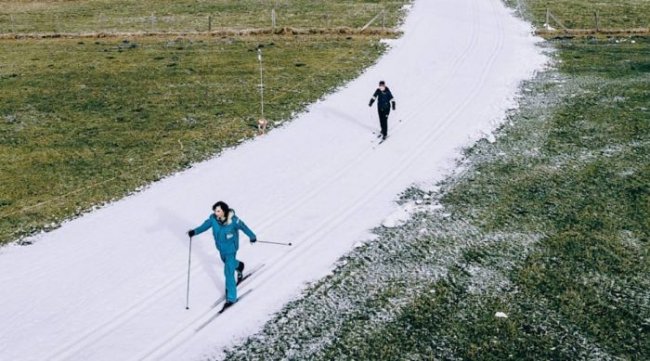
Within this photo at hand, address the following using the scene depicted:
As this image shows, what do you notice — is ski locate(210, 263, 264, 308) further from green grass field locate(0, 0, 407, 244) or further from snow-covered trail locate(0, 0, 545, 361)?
green grass field locate(0, 0, 407, 244)

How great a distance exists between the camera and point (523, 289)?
1545 cm

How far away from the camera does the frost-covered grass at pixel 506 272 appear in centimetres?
1358

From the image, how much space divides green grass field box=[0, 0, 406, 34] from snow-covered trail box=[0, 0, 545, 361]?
784 inches

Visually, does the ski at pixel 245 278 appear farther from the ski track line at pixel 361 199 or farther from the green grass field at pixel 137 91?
the green grass field at pixel 137 91

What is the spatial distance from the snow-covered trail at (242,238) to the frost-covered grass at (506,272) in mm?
1001

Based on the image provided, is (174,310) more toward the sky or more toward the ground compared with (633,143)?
more toward the ground

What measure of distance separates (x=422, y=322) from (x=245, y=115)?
16954mm

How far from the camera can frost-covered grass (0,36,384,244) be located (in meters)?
22.0

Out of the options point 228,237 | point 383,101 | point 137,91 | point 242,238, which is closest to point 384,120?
point 383,101

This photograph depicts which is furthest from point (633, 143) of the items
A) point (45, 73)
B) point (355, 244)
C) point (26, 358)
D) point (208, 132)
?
point (45, 73)

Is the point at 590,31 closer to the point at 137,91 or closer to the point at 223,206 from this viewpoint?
the point at 137,91

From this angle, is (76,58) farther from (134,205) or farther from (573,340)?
(573,340)

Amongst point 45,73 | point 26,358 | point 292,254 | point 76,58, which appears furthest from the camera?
point 76,58

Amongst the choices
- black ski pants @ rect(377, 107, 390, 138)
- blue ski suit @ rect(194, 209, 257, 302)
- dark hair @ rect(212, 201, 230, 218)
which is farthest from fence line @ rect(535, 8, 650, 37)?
dark hair @ rect(212, 201, 230, 218)
